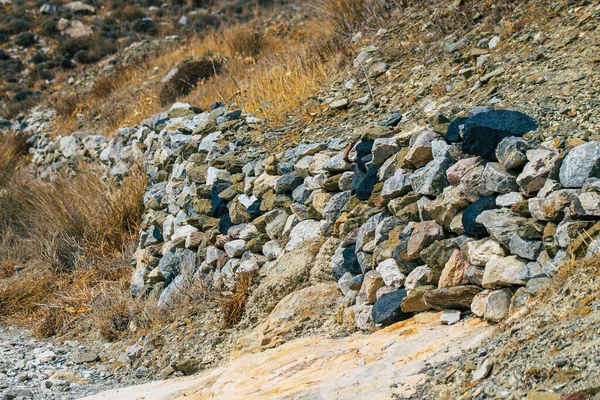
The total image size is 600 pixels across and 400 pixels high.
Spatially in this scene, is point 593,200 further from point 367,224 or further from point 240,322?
point 240,322

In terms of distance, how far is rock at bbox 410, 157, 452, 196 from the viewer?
4363 millimetres

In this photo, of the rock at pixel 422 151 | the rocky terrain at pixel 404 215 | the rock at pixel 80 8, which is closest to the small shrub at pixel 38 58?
A: the rock at pixel 80 8

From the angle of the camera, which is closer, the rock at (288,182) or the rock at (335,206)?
the rock at (335,206)

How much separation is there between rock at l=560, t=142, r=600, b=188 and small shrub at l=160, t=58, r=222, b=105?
7885 millimetres

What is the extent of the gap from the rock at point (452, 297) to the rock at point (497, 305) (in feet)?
0.58

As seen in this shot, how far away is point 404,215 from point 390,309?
0.73 meters

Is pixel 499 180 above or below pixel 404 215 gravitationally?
above

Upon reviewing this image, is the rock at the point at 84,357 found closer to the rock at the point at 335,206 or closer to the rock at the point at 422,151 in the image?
the rock at the point at 335,206

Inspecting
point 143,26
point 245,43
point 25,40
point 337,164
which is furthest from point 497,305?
point 25,40

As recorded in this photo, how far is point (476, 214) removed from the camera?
395cm

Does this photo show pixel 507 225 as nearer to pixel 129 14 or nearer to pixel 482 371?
pixel 482 371

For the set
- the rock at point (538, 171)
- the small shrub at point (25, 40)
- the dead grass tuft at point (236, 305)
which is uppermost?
the small shrub at point (25, 40)

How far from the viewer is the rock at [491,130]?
417 centimetres

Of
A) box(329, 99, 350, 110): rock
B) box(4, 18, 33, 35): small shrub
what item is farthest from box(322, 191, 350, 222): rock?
box(4, 18, 33, 35): small shrub
